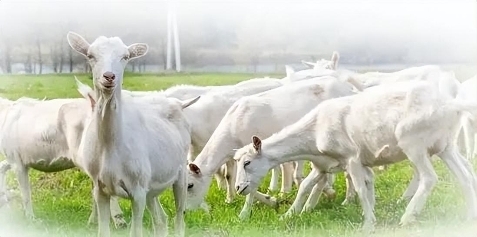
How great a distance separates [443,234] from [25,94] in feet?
4.35

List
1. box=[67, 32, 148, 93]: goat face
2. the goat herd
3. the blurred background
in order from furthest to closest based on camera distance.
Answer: the blurred background
the goat herd
box=[67, 32, 148, 93]: goat face

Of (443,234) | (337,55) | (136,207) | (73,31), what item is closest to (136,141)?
(136,207)

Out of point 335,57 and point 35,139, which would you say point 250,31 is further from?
point 35,139

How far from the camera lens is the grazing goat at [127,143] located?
294cm

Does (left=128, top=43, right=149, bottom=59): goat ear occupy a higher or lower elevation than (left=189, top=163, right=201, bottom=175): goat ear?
higher

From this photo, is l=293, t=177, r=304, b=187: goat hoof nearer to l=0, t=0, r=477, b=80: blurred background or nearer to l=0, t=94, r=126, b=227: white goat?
l=0, t=0, r=477, b=80: blurred background

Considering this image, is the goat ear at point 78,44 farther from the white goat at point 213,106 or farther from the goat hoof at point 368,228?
the goat hoof at point 368,228

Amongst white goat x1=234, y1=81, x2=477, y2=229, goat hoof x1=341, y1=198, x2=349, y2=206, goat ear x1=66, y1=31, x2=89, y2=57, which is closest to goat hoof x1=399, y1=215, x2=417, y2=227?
white goat x1=234, y1=81, x2=477, y2=229

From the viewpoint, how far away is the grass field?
3.29 m

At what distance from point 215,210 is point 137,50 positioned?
64cm

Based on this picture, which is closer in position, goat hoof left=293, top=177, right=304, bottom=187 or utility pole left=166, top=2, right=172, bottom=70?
utility pole left=166, top=2, right=172, bottom=70

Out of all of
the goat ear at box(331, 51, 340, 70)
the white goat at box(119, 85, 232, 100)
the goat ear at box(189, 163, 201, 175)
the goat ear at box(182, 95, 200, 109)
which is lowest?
the goat ear at box(189, 163, 201, 175)

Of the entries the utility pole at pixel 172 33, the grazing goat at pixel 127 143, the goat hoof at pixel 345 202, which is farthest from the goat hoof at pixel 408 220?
the utility pole at pixel 172 33

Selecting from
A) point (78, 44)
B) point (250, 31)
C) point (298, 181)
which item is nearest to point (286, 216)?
point (298, 181)
